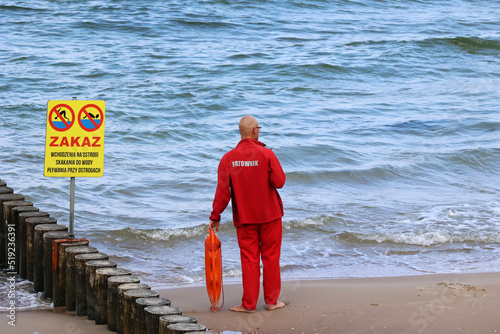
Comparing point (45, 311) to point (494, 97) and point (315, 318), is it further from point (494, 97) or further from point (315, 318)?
point (494, 97)

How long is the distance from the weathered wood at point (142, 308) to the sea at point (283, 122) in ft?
5.77

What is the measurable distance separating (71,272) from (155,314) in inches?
56.2

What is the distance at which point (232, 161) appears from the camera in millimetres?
6012

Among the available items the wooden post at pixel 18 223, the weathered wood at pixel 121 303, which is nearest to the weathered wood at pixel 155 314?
the weathered wood at pixel 121 303

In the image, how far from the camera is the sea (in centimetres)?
911

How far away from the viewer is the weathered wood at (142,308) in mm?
5133

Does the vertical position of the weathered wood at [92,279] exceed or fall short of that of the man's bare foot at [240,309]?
it exceeds it

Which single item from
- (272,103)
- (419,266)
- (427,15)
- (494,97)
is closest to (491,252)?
(419,266)

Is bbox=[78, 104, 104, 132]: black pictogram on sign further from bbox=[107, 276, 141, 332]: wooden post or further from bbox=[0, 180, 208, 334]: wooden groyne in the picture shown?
bbox=[107, 276, 141, 332]: wooden post

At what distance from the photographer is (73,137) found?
6504 mm

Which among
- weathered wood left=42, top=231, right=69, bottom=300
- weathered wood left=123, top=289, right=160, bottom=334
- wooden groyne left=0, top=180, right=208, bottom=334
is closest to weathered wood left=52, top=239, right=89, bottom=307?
wooden groyne left=0, top=180, right=208, bottom=334

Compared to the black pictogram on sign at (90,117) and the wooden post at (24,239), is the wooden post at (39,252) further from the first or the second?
the black pictogram on sign at (90,117)

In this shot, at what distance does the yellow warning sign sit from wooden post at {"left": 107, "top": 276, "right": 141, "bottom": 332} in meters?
1.39

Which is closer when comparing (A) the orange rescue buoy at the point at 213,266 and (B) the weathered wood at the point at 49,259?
(A) the orange rescue buoy at the point at 213,266
